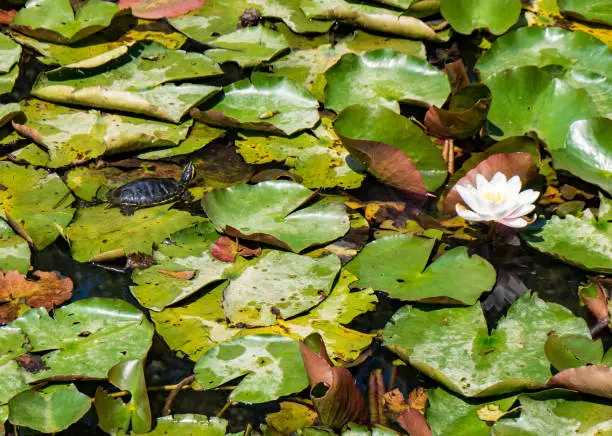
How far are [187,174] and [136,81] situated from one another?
0.78m

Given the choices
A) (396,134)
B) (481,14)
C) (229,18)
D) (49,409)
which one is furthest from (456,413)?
(229,18)

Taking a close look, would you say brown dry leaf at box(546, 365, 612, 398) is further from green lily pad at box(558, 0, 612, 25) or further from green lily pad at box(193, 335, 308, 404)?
green lily pad at box(558, 0, 612, 25)

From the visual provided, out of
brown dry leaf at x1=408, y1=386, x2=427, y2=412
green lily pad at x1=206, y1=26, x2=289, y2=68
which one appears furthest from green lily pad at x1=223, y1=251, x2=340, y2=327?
green lily pad at x1=206, y1=26, x2=289, y2=68

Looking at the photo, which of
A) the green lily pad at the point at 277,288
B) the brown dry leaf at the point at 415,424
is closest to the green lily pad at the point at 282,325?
the green lily pad at the point at 277,288

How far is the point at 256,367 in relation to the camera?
231cm

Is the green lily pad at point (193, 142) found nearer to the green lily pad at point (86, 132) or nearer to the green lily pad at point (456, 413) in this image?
the green lily pad at point (86, 132)

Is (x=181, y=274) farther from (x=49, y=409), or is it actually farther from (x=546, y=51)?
(x=546, y=51)

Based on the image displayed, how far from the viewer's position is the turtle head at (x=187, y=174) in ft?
10.1

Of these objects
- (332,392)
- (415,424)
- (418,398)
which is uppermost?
(332,392)

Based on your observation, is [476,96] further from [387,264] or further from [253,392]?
[253,392]

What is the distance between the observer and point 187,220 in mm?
2889

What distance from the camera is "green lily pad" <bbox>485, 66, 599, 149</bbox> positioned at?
10.6 ft

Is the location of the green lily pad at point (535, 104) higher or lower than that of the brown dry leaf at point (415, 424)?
higher

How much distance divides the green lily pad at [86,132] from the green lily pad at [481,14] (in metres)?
1.51
